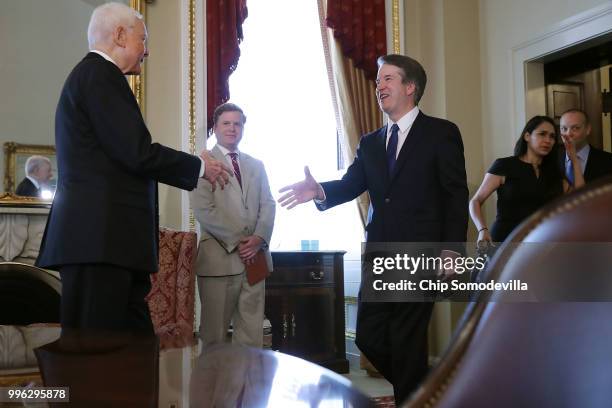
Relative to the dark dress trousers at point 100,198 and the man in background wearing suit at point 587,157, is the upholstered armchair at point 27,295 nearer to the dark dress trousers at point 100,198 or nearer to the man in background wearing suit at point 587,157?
the dark dress trousers at point 100,198

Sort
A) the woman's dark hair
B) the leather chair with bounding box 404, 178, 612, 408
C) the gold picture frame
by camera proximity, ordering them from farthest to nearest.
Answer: the woman's dark hair < the gold picture frame < the leather chair with bounding box 404, 178, 612, 408

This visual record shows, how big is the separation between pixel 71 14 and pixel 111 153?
2295 mm

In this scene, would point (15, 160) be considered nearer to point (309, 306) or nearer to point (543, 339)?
point (309, 306)

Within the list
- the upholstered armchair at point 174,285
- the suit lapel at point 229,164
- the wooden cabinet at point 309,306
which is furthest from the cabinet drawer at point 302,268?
the upholstered armchair at point 174,285

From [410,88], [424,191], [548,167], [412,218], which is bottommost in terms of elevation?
[412,218]

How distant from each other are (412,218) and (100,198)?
122 cm

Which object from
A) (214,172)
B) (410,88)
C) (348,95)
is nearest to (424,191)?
(410,88)

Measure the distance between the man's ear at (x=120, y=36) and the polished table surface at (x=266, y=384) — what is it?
129cm

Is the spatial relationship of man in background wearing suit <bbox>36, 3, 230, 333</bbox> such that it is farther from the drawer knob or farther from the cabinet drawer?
the drawer knob

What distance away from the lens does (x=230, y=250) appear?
10.9ft

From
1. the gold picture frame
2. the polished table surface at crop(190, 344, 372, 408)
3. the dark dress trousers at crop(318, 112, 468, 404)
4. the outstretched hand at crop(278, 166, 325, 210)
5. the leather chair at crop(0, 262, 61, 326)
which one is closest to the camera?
the polished table surface at crop(190, 344, 372, 408)

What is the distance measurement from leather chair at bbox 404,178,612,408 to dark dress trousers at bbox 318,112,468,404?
203 cm

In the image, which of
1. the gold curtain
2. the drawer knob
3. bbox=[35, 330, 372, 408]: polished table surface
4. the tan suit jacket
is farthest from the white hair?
the gold curtain

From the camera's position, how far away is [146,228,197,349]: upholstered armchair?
3.23m
